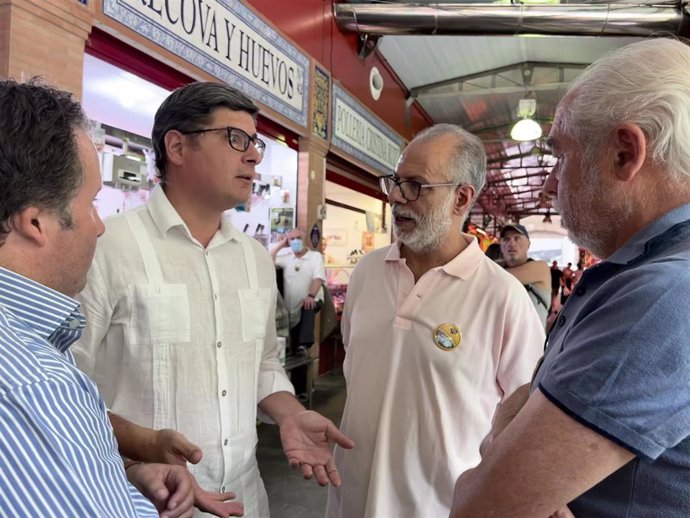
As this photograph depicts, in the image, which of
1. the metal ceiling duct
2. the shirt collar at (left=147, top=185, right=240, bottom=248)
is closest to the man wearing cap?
the metal ceiling duct

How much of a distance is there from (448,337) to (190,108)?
1.04 meters

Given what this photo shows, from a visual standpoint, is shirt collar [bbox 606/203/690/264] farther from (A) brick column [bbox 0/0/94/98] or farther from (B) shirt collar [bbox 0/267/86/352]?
(A) brick column [bbox 0/0/94/98]

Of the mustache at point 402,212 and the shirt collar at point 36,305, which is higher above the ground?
the mustache at point 402,212

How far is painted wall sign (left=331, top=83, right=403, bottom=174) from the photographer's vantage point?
19.2 ft

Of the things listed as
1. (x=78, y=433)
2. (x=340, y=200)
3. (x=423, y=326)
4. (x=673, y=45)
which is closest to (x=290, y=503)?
(x=423, y=326)

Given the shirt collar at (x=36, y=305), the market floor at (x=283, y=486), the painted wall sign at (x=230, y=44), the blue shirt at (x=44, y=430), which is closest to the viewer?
the blue shirt at (x=44, y=430)

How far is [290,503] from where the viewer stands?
3.15 metres

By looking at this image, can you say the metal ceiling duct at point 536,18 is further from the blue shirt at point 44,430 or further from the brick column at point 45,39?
the blue shirt at point 44,430

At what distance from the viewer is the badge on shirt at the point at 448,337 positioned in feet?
4.83

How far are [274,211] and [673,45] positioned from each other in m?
4.54

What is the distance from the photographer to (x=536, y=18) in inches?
216

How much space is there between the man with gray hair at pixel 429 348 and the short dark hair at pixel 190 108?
621 millimetres

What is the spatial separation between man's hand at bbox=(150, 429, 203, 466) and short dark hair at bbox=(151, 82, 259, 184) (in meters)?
0.78

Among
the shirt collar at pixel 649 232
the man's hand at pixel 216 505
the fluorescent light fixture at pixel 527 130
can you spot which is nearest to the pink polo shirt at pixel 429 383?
the man's hand at pixel 216 505
